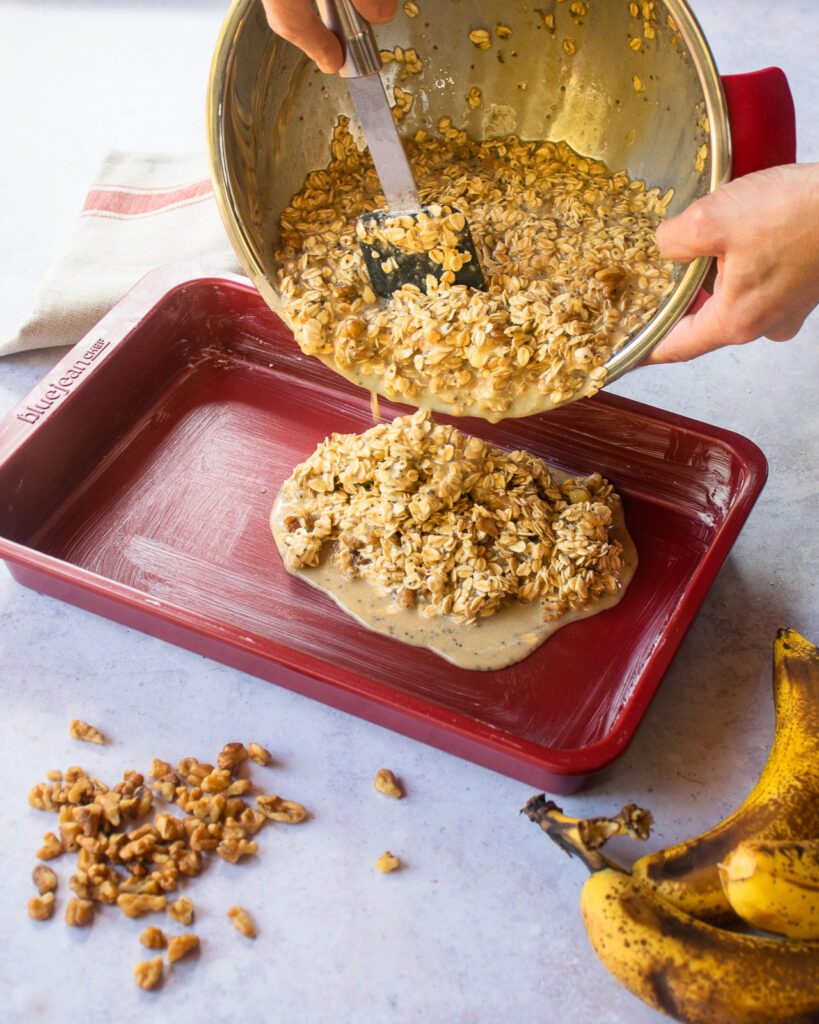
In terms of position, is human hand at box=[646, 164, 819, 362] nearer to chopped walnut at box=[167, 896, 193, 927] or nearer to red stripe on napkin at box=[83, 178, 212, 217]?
chopped walnut at box=[167, 896, 193, 927]

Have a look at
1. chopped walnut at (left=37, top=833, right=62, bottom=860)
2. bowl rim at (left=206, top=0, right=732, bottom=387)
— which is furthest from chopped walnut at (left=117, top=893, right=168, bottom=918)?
bowl rim at (left=206, top=0, right=732, bottom=387)

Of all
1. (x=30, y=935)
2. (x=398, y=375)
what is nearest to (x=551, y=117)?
(x=398, y=375)

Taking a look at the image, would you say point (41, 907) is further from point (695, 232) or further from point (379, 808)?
point (695, 232)

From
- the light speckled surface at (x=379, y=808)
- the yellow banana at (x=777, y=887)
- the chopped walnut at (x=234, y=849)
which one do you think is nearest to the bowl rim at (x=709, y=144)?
the light speckled surface at (x=379, y=808)

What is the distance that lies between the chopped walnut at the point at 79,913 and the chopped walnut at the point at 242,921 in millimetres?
179

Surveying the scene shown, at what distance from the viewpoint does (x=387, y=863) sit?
4.79 ft

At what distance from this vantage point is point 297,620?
1.72 meters

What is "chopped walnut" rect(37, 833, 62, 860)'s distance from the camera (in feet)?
4.80

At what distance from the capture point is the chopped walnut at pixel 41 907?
1.42 metres

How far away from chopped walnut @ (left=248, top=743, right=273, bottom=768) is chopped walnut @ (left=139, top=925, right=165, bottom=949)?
27 cm

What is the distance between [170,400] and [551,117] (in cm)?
86

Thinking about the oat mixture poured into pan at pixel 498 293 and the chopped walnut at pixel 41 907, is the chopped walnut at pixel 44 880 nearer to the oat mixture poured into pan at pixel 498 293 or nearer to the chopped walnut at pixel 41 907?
the chopped walnut at pixel 41 907

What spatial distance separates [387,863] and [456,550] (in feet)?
1.61

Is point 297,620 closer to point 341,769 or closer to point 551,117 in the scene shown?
point 341,769
